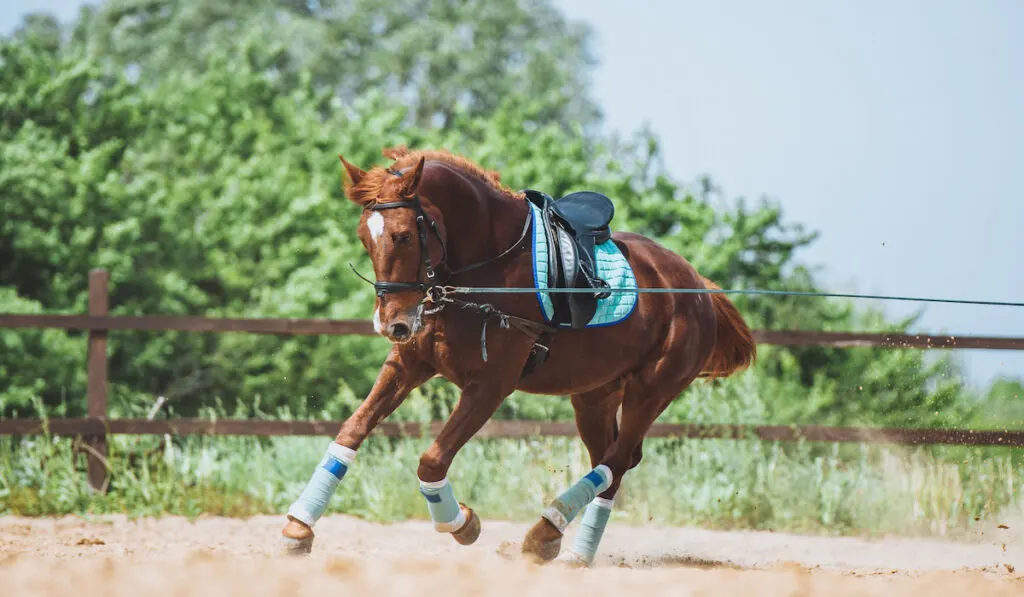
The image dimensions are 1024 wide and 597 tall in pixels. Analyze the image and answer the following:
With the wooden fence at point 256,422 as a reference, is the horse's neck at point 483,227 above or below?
above

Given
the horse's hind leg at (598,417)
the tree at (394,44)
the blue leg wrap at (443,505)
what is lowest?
the blue leg wrap at (443,505)

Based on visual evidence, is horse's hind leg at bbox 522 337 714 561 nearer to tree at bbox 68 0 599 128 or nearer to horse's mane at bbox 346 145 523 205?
horse's mane at bbox 346 145 523 205

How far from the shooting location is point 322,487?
5414 millimetres

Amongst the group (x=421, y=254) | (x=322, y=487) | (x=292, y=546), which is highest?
(x=421, y=254)

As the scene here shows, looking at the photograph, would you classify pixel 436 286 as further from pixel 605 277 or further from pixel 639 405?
pixel 639 405

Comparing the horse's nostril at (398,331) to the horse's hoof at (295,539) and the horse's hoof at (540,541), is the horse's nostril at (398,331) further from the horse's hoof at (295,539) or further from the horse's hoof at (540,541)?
the horse's hoof at (540,541)

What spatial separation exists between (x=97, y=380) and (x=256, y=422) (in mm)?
1344

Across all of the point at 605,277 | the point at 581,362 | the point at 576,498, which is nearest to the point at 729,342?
the point at 605,277

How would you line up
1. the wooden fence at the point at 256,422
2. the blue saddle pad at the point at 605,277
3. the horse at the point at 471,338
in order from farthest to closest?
the wooden fence at the point at 256,422 → the blue saddle pad at the point at 605,277 → the horse at the point at 471,338

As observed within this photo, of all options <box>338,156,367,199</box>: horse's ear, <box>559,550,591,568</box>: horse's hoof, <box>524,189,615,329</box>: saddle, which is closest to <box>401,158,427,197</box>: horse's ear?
<box>338,156,367,199</box>: horse's ear

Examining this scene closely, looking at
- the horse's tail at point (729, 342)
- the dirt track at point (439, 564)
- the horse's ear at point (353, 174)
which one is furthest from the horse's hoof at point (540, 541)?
the horse's ear at point (353, 174)

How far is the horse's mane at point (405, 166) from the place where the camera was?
5.25 meters

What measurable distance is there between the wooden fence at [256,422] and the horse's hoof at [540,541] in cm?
306

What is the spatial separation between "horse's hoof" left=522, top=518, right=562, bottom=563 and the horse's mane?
5.63 feet
